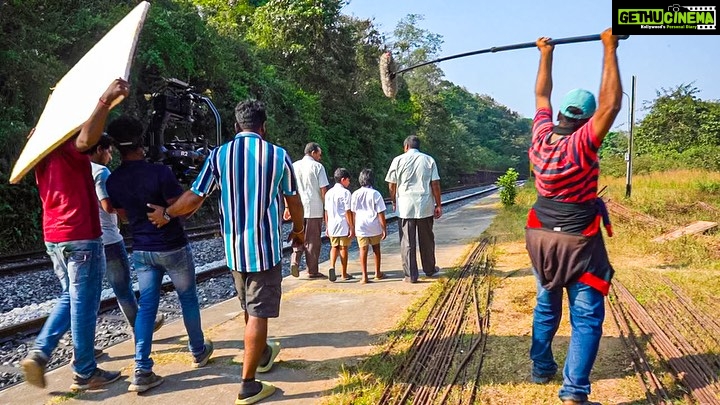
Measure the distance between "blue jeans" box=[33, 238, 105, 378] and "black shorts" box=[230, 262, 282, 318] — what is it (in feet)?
3.29

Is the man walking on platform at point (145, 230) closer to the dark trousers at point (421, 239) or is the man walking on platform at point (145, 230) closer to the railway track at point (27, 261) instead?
the dark trousers at point (421, 239)

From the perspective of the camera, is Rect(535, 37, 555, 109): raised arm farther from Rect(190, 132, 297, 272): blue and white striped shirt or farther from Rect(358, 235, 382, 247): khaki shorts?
Rect(358, 235, 382, 247): khaki shorts

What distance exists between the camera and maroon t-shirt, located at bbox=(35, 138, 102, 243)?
3195 mm

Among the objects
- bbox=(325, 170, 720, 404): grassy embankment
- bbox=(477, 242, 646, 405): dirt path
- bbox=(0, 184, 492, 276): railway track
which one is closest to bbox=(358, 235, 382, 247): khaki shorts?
bbox=(325, 170, 720, 404): grassy embankment

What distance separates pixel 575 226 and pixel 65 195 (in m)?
3.15

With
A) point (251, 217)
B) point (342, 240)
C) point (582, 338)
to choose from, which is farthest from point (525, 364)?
point (342, 240)

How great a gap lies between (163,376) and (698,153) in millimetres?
33058

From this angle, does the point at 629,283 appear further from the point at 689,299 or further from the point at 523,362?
the point at 523,362

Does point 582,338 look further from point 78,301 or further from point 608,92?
point 78,301

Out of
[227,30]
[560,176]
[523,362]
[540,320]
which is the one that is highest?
[227,30]

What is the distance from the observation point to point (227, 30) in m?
21.1

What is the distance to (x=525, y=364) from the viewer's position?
11.3 ft

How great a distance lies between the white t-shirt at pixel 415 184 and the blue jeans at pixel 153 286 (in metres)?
3.27

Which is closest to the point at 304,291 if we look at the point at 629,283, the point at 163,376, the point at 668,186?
the point at 163,376
